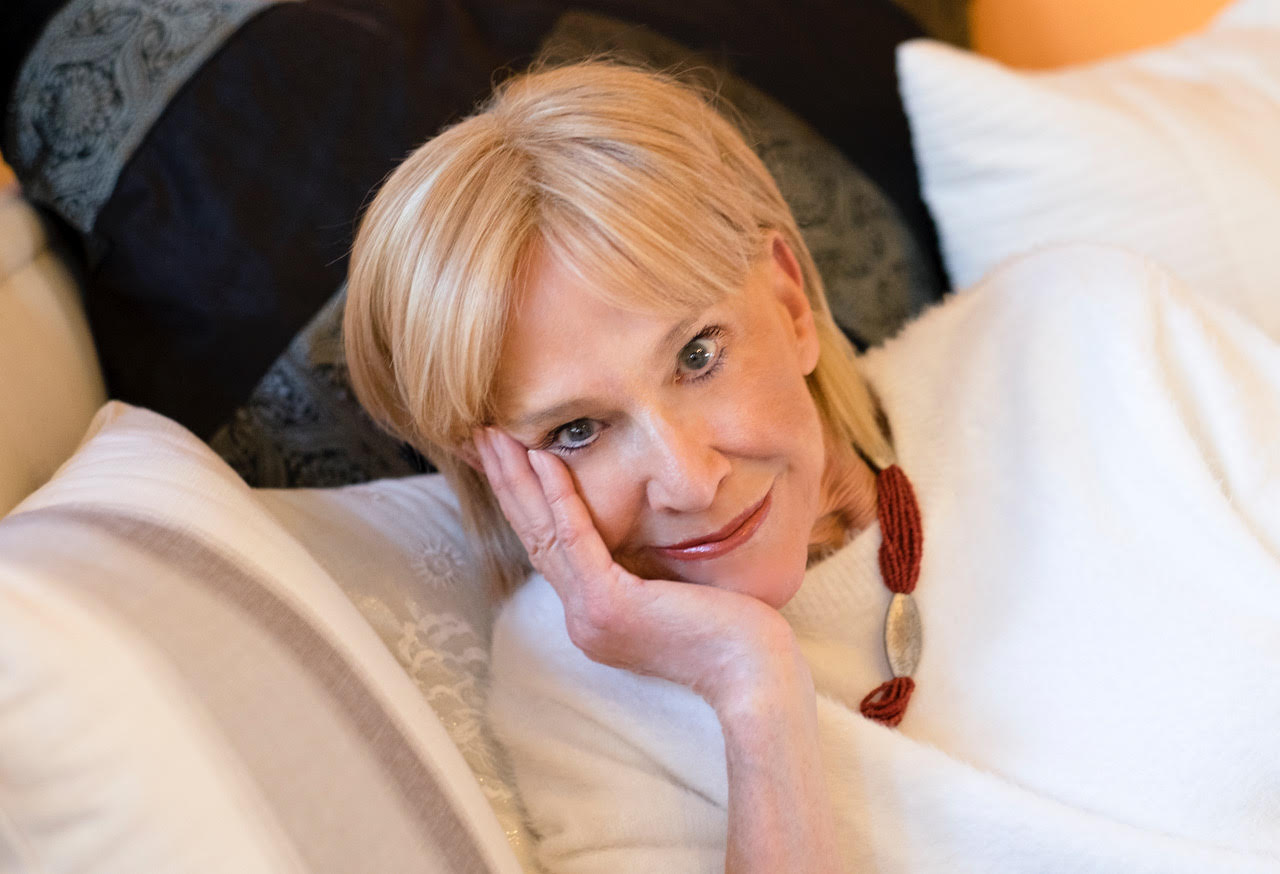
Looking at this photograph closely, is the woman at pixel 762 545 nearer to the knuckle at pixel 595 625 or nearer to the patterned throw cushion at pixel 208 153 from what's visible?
the knuckle at pixel 595 625

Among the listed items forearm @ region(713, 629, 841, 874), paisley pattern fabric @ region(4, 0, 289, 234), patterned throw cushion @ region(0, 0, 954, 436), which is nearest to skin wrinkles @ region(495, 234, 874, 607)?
forearm @ region(713, 629, 841, 874)

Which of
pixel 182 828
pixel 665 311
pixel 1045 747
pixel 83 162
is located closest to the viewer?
pixel 182 828

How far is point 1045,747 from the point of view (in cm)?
107

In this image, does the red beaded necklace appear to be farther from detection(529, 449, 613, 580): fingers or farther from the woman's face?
detection(529, 449, 613, 580): fingers

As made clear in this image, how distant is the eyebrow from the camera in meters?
0.96

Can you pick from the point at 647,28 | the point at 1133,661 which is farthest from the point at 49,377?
the point at 1133,661

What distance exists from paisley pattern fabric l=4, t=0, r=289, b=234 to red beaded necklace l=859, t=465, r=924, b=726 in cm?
99

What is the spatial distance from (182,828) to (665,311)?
0.57 m

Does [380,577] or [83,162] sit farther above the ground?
[83,162]

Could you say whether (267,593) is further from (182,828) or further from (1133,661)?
(1133,661)

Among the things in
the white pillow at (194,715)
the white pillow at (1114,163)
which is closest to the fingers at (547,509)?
the white pillow at (194,715)

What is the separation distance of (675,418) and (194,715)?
50 cm

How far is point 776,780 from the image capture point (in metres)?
0.95

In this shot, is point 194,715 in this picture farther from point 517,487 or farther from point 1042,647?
point 1042,647
